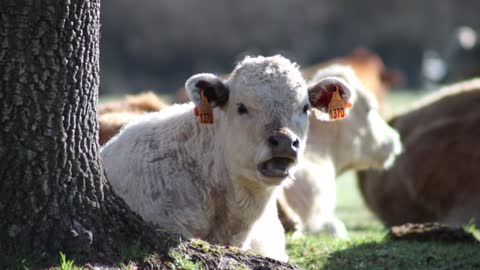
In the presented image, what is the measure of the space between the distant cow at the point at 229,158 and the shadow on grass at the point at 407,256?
1.82ft

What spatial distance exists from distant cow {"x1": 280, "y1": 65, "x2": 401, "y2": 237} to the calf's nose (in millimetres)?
3565

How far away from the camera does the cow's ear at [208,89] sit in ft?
21.6

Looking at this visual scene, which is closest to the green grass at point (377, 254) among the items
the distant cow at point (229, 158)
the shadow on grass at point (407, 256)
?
the shadow on grass at point (407, 256)

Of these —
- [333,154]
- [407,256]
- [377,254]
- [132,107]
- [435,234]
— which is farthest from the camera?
[132,107]

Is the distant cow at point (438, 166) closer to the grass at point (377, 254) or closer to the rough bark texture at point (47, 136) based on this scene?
the grass at point (377, 254)

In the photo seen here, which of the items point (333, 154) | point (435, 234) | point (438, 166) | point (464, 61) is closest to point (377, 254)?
A: point (435, 234)

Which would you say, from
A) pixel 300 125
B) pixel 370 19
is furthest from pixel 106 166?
pixel 370 19

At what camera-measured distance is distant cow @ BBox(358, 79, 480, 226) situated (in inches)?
482

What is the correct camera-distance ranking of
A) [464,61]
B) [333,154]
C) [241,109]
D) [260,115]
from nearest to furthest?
[260,115]
[241,109]
[333,154]
[464,61]

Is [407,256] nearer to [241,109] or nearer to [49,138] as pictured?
[241,109]

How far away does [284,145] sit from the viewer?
611 cm

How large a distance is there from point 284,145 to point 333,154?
168 inches

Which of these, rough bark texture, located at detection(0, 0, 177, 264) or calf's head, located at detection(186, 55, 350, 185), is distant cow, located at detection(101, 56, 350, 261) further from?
rough bark texture, located at detection(0, 0, 177, 264)

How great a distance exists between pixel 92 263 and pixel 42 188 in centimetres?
49
